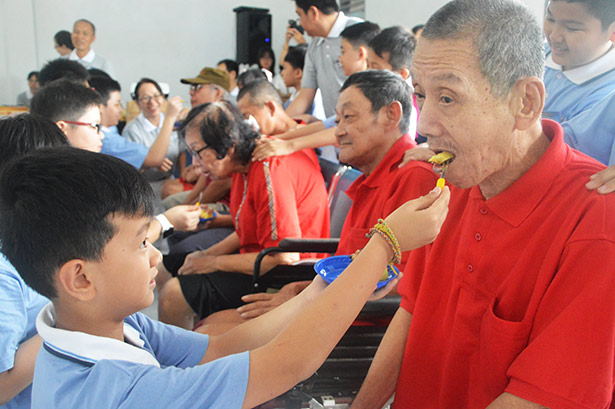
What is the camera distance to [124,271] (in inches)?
40.0

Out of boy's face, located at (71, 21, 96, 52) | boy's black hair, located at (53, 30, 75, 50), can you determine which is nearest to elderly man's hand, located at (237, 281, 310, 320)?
boy's face, located at (71, 21, 96, 52)

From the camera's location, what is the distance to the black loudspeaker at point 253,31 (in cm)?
984

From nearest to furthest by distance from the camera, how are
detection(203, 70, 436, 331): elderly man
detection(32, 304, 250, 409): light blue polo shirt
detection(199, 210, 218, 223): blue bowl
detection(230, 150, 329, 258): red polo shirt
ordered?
detection(32, 304, 250, 409): light blue polo shirt
detection(203, 70, 436, 331): elderly man
detection(230, 150, 329, 258): red polo shirt
detection(199, 210, 218, 223): blue bowl

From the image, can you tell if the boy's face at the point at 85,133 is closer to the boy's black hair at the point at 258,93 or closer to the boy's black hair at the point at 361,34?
the boy's black hair at the point at 258,93

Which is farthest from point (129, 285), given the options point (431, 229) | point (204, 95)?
point (204, 95)

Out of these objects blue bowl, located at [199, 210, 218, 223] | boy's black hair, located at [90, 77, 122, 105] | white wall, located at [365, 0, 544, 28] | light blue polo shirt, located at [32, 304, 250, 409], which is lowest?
blue bowl, located at [199, 210, 218, 223]

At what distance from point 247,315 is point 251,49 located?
28.2ft

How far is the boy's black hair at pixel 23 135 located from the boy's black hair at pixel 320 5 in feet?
9.15

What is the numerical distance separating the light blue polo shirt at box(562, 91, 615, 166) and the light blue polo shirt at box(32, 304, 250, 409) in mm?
1203

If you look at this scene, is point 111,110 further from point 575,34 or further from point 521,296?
point 521,296

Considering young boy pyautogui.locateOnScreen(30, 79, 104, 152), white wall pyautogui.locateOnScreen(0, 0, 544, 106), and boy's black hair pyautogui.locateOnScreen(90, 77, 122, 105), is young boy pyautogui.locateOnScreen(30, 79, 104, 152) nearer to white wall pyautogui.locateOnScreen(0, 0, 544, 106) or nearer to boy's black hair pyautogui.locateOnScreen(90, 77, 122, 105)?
boy's black hair pyautogui.locateOnScreen(90, 77, 122, 105)

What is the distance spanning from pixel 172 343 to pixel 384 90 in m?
1.34

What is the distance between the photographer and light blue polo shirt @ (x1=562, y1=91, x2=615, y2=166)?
59.7 inches

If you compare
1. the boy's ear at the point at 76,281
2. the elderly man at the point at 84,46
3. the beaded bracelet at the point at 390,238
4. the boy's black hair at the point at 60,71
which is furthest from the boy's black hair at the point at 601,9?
the elderly man at the point at 84,46
